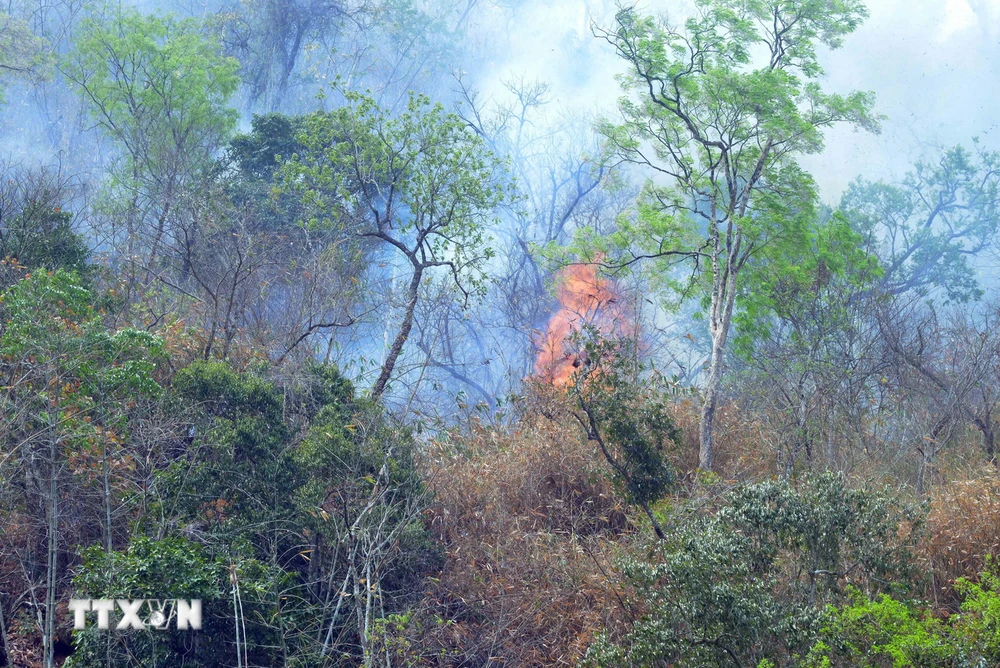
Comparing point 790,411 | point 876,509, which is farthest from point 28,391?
point 790,411

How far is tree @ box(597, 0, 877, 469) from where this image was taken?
1340cm

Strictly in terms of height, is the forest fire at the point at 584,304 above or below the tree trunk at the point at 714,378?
above

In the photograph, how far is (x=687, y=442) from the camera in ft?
41.3

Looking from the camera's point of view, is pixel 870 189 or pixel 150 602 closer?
pixel 150 602

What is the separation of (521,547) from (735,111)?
7411 mm

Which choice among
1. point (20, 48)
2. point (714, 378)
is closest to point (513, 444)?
point (714, 378)

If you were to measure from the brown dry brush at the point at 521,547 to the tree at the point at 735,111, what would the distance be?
98.2 inches

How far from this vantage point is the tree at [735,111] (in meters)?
13.4

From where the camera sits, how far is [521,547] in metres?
10.2

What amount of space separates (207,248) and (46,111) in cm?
1679

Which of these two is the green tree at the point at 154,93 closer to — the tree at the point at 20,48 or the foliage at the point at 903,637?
the tree at the point at 20,48

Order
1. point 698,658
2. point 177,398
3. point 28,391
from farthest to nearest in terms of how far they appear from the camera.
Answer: point 177,398, point 28,391, point 698,658

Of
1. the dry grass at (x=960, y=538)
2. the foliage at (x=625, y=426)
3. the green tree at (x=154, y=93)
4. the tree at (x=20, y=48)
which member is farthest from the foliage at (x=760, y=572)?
the tree at (x=20, y=48)

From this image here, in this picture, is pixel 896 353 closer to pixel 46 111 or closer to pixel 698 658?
pixel 698 658
